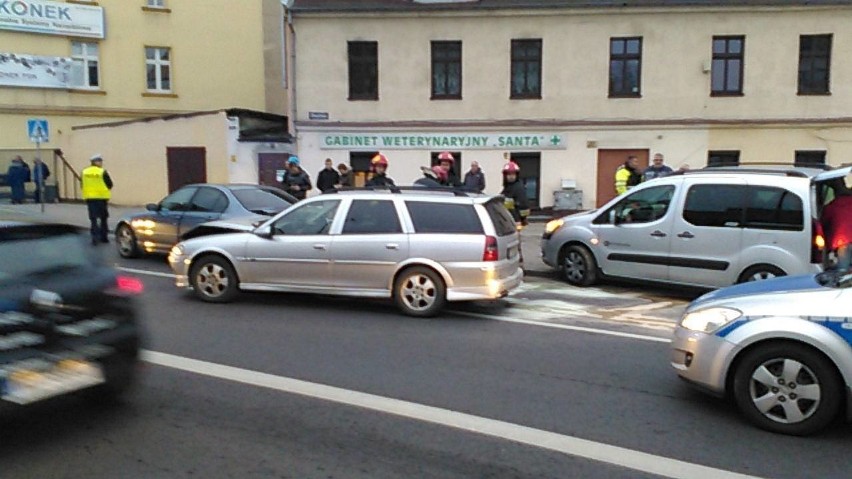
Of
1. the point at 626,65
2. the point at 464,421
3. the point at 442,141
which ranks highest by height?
the point at 626,65

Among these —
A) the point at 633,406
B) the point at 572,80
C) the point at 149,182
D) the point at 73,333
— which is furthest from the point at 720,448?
A: the point at 149,182

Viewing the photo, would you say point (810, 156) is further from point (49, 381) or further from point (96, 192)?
point (49, 381)

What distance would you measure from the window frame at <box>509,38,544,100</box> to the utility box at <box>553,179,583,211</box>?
9.22 feet

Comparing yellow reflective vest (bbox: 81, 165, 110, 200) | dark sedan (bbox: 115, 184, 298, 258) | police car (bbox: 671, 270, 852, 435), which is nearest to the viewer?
police car (bbox: 671, 270, 852, 435)

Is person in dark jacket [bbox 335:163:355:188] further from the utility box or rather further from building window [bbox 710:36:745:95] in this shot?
building window [bbox 710:36:745:95]

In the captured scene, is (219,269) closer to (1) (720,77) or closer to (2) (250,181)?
(2) (250,181)

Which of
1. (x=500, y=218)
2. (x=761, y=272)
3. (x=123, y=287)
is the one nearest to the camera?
(x=123, y=287)

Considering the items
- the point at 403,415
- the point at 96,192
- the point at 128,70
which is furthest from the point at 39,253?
the point at 128,70

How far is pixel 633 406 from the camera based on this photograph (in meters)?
5.28

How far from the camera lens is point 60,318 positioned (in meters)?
4.30

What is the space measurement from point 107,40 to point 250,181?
11.4 m

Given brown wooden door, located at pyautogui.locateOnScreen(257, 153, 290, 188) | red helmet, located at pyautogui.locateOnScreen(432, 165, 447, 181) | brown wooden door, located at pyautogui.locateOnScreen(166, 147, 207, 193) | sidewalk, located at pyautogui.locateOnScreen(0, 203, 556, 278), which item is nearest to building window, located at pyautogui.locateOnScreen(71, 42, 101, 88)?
sidewalk, located at pyautogui.locateOnScreen(0, 203, 556, 278)

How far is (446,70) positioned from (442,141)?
218 cm

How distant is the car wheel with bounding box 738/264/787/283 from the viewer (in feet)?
29.2
